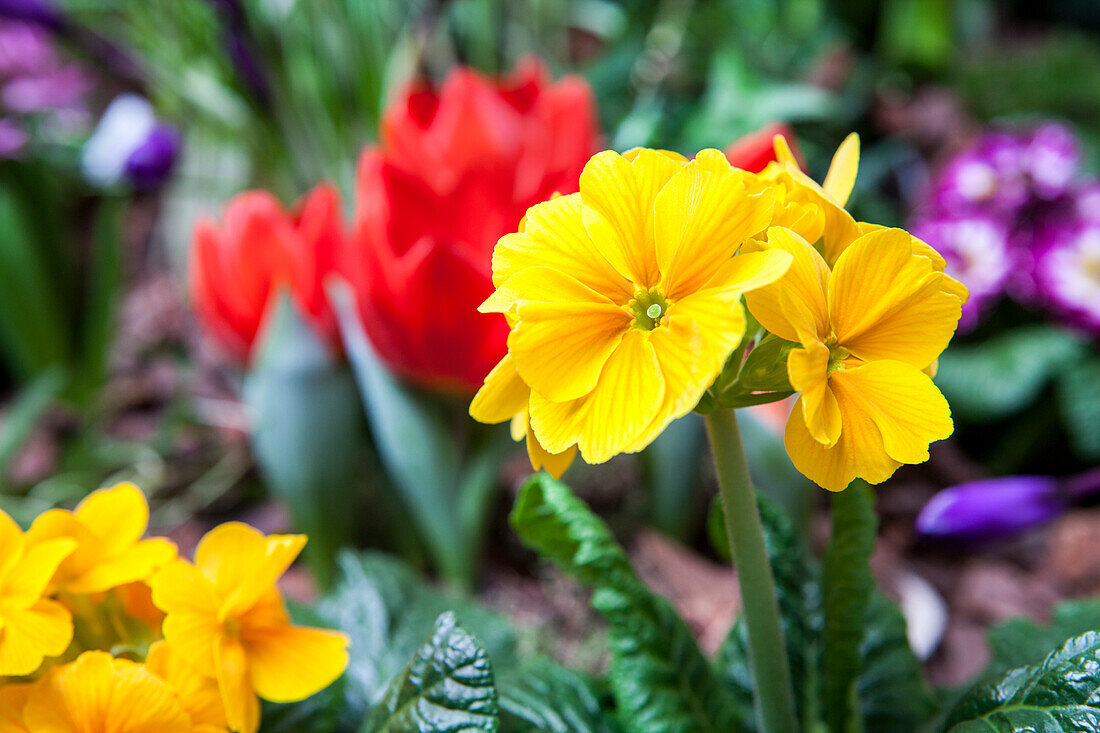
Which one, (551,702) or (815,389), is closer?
(815,389)

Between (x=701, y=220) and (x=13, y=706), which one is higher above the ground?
(x=701, y=220)

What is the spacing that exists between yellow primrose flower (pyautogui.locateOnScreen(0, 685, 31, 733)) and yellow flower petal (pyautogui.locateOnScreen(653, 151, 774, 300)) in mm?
205

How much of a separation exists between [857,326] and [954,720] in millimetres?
149

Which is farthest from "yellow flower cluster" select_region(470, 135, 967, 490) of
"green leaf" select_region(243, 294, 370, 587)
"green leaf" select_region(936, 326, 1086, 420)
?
"green leaf" select_region(936, 326, 1086, 420)

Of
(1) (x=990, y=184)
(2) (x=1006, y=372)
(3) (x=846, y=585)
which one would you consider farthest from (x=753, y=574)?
(1) (x=990, y=184)

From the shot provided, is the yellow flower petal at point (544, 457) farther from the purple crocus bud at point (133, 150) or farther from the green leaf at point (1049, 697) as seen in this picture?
the purple crocus bud at point (133, 150)

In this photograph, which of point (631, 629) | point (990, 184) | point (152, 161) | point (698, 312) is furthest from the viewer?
point (990, 184)

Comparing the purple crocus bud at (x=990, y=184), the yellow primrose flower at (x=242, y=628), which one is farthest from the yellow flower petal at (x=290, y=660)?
the purple crocus bud at (x=990, y=184)

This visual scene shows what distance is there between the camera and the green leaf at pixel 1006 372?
71cm

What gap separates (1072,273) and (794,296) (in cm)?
69

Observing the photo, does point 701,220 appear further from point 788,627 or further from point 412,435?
point 412,435

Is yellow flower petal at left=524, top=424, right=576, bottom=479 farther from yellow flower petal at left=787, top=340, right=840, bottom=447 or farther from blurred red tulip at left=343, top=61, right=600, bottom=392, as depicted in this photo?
blurred red tulip at left=343, top=61, right=600, bottom=392

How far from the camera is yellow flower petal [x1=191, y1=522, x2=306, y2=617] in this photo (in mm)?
262

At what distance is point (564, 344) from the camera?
193 mm
